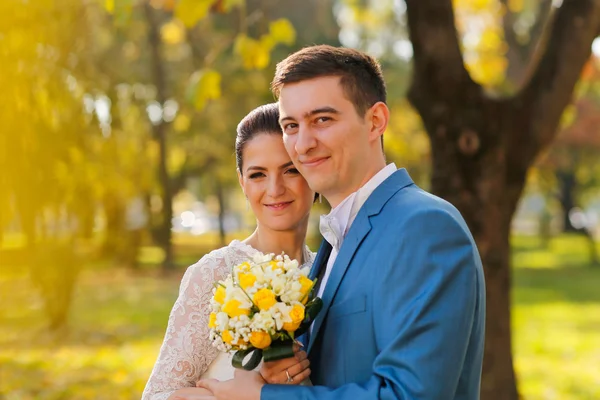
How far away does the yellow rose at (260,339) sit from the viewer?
2.54 m

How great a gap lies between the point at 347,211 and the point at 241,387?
2.15 feet

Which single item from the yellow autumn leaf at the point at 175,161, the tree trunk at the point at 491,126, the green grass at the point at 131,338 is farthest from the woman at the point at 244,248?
the yellow autumn leaf at the point at 175,161

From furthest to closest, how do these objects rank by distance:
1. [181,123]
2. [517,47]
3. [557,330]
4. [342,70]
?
1. [181,123]
2. [517,47]
3. [557,330]
4. [342,70]

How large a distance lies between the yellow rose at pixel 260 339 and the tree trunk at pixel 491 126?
3.88m

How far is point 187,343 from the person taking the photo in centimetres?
321

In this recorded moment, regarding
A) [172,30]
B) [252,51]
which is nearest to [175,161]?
[172,30]

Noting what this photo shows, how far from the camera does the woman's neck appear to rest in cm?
354

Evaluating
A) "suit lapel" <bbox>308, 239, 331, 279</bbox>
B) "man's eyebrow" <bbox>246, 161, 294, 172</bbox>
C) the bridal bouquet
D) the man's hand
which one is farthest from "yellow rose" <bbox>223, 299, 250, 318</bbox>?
"man's eyebrow" <bbox>246, 161, 294, 172</bbox>

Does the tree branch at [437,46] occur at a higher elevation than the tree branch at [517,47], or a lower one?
lower

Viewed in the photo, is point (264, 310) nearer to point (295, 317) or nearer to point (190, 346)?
point (295, 317)

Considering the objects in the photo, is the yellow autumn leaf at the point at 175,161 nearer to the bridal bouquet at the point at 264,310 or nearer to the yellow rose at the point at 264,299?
the bridal bouquet at the point at 264,310

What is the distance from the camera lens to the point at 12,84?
33.9 feet

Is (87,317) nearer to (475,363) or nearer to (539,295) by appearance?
(539,295)

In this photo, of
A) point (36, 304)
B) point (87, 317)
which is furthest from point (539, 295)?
point (36, 304)
